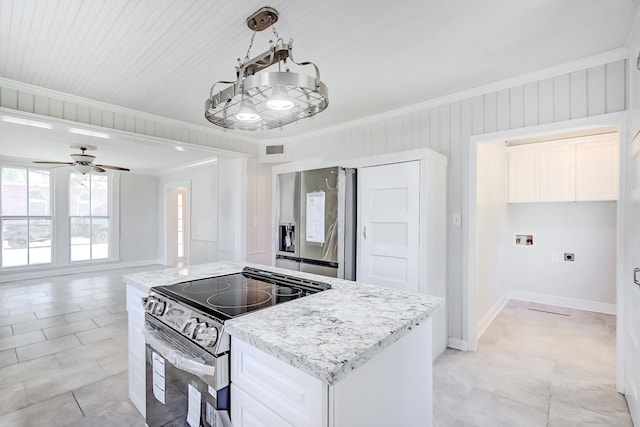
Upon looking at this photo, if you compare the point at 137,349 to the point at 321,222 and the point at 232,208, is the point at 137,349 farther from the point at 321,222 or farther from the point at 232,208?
the point at 232,208

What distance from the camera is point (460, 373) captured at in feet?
8.55

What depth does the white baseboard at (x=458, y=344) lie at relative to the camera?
304cm

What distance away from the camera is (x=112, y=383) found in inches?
95.3

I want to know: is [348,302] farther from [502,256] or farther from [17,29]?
[502,256]

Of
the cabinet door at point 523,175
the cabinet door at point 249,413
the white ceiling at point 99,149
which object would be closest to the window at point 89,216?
the white ceiling at point 99,149

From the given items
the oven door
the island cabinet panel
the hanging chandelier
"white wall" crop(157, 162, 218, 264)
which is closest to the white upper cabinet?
the island cabinet panel

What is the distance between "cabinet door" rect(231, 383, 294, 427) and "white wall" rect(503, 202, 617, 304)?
15.5ft

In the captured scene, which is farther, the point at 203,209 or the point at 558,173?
the point at 203,209

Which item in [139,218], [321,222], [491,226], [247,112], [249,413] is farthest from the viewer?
[139,218]

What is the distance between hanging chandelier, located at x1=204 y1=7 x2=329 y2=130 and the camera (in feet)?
4.21

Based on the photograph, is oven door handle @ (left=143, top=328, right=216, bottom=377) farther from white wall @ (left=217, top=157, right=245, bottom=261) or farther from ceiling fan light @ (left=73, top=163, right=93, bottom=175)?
ceiling fan light @ (left=73, top=163, right=93, bottom=175)

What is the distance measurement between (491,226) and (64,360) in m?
4.71

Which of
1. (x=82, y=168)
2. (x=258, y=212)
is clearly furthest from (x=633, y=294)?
(x=82, y=168)

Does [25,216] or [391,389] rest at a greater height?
[25,216]
